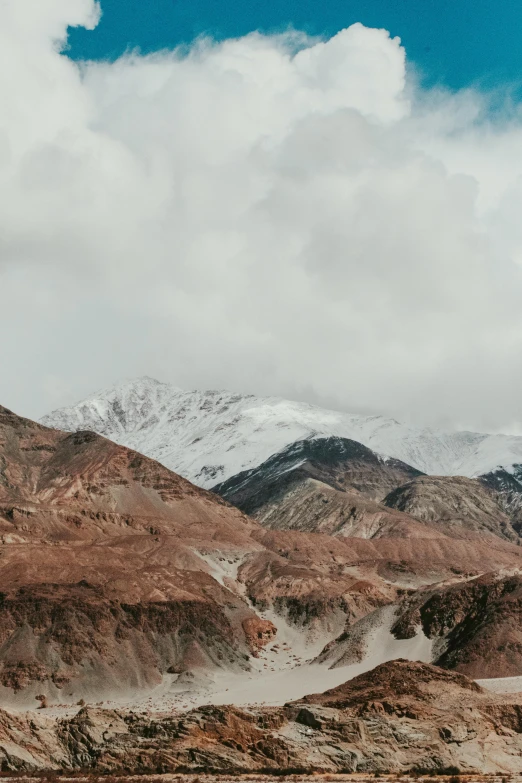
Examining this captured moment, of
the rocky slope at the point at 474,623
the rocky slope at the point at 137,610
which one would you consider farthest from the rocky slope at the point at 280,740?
the rocky slope at the point at 137,610

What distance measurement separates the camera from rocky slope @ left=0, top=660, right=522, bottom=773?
53.2m

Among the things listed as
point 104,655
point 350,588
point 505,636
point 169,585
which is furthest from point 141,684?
point 350,588

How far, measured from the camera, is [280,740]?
55.2 metres

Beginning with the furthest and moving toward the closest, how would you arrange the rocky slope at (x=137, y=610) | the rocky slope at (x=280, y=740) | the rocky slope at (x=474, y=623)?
the rocky slope at (x=137, y=610)
the rocky slope at (x=474, y=623)
the rocky slope at (x=280, y=740)

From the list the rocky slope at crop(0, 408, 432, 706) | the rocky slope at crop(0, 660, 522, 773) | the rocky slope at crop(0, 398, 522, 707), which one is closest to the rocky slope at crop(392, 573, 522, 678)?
the rocky slope at crop(0, 398, 522, 707)

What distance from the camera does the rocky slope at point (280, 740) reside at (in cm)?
5322

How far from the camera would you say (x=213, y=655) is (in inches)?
5433

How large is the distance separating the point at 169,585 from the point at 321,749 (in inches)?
4175

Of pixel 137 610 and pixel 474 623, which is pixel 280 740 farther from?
pixel 137 610

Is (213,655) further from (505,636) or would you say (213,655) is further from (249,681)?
(505,636)

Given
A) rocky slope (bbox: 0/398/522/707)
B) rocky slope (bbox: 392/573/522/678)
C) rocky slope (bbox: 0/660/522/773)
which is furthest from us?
rocky slope (bbox: 0/398/522/707)

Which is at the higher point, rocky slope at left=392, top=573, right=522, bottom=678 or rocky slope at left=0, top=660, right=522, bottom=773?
rocky slope at left=392, top=573, right=522, bottom=678

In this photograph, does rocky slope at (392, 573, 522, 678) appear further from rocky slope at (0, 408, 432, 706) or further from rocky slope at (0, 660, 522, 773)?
rocky slope at (0, 660, 522, 773)

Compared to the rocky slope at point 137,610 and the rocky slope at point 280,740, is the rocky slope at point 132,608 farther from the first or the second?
the rocky slope at point 280,740
